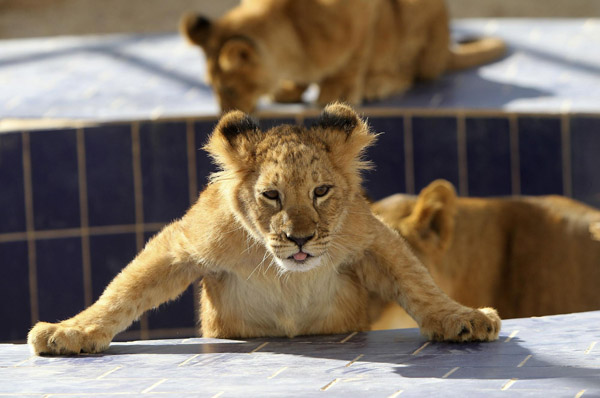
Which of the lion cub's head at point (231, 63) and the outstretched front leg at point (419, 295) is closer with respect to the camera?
the outstretched front leg at point (419, 295)

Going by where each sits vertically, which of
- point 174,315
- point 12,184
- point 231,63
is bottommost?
point 174,315

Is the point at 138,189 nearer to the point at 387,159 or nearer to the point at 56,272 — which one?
the point at 56,272

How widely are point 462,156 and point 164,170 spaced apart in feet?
6.11

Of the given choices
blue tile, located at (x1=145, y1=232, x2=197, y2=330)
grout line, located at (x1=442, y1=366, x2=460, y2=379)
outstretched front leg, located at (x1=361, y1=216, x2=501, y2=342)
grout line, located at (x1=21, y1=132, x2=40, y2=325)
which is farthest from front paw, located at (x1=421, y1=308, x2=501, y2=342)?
grout line, located at (x1=21, y1=132, x2=40, y2=325)

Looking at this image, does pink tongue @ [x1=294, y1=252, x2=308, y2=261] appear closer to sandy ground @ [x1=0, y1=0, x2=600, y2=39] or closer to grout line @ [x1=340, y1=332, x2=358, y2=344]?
grout line @ [x1=340, y1=332, x2=358, y2=344]

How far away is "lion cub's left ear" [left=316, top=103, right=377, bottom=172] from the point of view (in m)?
3.55

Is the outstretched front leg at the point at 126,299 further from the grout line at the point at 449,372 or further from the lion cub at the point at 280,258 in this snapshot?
the grout line at the point at 449,372

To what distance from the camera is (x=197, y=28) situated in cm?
684

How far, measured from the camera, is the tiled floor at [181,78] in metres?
6.89

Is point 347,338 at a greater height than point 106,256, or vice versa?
point 106,256

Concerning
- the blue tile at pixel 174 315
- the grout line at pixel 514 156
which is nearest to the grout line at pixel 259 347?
the blue tile at pixel 174 315

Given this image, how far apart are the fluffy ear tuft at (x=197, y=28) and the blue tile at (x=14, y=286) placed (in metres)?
1.68

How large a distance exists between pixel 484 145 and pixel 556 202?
0.92 metres

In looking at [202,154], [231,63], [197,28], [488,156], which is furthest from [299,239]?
[197,28]
